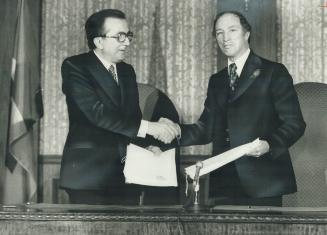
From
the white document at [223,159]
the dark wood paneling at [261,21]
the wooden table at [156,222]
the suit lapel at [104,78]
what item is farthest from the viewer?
the suit lapel at [104,78]

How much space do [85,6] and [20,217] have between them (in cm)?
190

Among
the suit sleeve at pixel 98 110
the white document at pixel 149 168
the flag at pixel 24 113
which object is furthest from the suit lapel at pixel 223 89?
A: the flag at pixel 24 113

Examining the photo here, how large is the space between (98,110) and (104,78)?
265mm

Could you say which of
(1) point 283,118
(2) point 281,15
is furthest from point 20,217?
(2) point 281,15

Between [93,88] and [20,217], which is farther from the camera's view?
[93,88]

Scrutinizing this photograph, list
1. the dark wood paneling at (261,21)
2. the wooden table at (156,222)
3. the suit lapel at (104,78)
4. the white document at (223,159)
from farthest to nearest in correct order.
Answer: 1. the suit lapel at (104,78)
2. the dark wood paneling at (261,21)
3. the white document at (223,159)
4. the wooden table at (156,222)

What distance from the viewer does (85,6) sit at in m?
5.61

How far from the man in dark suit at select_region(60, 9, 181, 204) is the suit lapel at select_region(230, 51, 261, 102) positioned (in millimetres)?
613

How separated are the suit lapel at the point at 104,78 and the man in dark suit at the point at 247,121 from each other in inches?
24.5

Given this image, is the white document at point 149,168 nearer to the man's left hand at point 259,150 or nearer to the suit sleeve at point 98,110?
→ the suit sleeve at point 98,110

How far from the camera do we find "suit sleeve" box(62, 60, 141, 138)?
18.1 ft

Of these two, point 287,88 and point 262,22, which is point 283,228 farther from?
point 262,22

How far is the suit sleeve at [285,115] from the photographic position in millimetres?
5355

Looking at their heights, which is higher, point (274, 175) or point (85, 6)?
point (85, 6)
